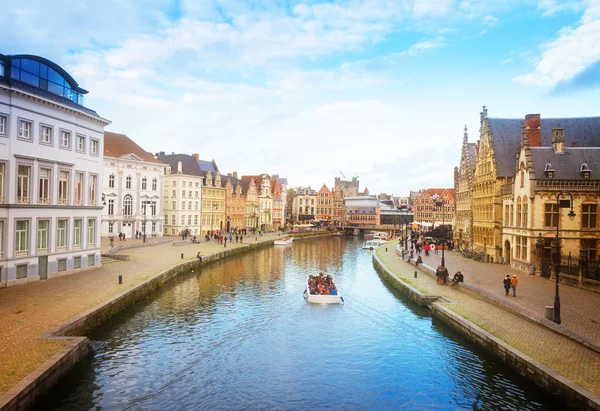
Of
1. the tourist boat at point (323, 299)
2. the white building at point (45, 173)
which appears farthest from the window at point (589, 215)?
the white building at point (45, 173)

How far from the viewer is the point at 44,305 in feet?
77.4

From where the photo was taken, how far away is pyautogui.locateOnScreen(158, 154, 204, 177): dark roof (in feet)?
284

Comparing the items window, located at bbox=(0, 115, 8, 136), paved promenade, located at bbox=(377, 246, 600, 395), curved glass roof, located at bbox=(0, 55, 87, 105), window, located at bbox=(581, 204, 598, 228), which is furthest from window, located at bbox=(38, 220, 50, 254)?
window, located at bbox=(581, 204, 598, 228)

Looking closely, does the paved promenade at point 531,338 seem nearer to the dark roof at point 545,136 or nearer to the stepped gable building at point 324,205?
the dark roof at point 545,136

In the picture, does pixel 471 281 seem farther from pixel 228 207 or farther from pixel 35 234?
pixel 228 207

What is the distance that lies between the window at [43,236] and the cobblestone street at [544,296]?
96.9ft

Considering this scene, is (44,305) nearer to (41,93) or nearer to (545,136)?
(41,93)

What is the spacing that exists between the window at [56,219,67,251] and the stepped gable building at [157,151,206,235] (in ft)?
161

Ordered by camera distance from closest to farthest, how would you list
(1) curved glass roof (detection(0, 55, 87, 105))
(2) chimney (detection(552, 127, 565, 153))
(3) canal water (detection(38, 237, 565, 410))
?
1. (3) canal water (detection(38, 237, 565, 410))
2. (1) curved glass roof (detection(0, 55, 87, 105))
3. (2) chimney (detection(552, 127, 565, 153))

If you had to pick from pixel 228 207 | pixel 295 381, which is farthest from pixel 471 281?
pixel 228 207

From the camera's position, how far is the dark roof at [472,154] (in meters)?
60.7

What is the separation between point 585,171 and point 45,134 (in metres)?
40.9

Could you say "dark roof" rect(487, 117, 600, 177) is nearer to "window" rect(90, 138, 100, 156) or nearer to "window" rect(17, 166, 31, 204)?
"window" rect(90, 138, 100, 156)

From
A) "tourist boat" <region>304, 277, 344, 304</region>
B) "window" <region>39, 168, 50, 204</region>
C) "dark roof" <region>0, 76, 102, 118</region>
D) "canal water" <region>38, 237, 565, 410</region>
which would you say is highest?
"dark roof" <region>0, 76, 102, 118</region>
